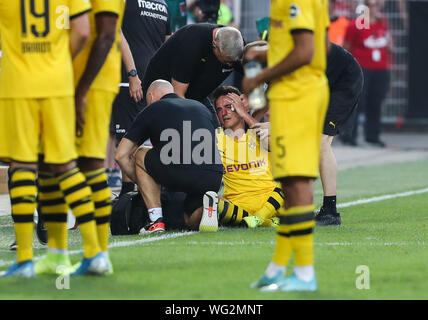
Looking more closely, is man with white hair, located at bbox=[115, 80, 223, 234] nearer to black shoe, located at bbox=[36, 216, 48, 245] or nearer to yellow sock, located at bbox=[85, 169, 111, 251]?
black shoe, located at bbox=[36, 216, 48, 245]

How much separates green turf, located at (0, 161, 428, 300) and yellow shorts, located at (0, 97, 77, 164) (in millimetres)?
698

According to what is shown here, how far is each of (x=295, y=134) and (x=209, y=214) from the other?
9.16ft

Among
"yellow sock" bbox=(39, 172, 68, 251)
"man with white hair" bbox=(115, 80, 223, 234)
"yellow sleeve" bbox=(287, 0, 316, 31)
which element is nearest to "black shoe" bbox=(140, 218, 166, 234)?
"man with white hair" bbox=(115, 80, 223, 234)

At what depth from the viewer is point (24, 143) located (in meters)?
5.95

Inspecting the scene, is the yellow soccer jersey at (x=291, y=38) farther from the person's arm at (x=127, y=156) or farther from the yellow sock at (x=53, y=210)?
the person's arm at (x=127, y=156)

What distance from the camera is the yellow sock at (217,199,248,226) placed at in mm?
8594

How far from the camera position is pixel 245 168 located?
892cm

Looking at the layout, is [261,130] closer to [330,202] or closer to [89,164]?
[330,202]

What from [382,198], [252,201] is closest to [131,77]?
[252,201]

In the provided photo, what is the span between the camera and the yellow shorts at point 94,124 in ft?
20.4

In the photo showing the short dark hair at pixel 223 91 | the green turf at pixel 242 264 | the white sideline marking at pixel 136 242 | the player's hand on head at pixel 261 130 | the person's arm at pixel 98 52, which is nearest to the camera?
the green turf at pixel 242 264

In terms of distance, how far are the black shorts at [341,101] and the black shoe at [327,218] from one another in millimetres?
642

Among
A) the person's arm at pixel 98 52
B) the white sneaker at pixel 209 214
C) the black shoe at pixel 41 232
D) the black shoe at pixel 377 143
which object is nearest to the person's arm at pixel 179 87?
the white sneaker at pixel 209 214
